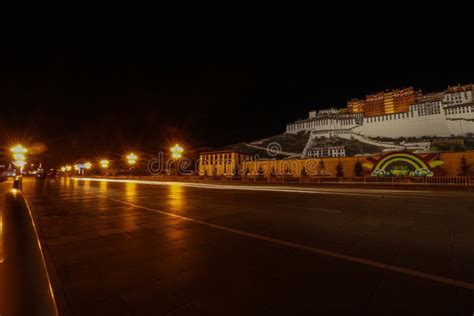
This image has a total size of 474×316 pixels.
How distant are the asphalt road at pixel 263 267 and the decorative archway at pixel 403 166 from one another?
2574cm

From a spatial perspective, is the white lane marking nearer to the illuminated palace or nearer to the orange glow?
the orange glow

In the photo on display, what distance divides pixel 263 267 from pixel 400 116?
102102 mm

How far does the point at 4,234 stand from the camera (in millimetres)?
5449

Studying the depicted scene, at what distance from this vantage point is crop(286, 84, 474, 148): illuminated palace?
7288 cm

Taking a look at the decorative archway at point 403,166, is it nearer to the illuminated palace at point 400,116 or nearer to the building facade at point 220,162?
the building facade at point 220,162

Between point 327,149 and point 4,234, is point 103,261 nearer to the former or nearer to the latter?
point 4,234

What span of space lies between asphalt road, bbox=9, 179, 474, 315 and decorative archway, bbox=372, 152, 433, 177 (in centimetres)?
2574

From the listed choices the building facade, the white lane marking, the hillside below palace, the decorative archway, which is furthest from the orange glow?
the hillside below palace

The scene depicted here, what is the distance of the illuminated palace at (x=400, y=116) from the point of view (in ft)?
239

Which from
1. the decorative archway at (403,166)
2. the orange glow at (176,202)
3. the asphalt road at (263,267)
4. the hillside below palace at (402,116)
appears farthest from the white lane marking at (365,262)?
the hillside below palace at (402,116)

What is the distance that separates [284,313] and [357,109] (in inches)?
4627

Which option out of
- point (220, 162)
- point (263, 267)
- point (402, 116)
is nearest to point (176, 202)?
point (263, 267)

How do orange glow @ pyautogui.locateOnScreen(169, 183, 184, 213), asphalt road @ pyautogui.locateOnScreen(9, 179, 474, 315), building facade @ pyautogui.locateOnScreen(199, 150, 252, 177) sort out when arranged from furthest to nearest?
building facade @ pyautogui.locateOnScreen(199, 150, 252, 177) < orange glow @ pyautogui.locateOnScreen(169, 183, 184, 213) < asphalt road @ pyautogui.locateOnScreen(9, 179, 474, 315)

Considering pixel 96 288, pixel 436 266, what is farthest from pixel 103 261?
pixel 436 266
